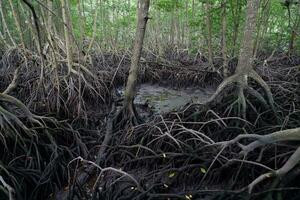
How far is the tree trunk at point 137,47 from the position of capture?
488 cm

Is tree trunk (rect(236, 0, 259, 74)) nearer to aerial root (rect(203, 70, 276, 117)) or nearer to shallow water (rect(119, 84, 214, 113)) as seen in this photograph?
aerial root (rect(203, 70, 276, 117))

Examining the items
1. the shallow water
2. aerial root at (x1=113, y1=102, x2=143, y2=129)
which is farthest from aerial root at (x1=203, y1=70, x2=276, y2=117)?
the shallow water

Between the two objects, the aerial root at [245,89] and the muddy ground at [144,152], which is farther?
the aerial root at [245,89]

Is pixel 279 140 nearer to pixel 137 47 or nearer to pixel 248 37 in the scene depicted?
pixel 248 37

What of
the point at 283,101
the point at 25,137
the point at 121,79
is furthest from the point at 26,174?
the point at 121,79

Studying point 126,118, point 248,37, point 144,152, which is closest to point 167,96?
point 126,118

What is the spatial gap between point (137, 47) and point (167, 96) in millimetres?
3412

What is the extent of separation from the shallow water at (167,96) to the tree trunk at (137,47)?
66.4 inches

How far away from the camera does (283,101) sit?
5.22m

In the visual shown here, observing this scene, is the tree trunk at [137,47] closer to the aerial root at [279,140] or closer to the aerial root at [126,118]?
the aerial root at [126,118]

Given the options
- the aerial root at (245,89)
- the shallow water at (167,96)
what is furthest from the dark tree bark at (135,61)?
the shallow water at (167,96)

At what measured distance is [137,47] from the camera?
511cm

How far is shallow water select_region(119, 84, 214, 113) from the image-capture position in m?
7.49

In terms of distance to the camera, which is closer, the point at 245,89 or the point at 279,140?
the point at 279,140
